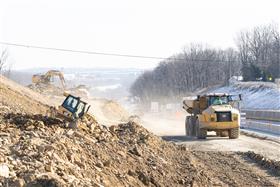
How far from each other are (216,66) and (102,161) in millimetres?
97888

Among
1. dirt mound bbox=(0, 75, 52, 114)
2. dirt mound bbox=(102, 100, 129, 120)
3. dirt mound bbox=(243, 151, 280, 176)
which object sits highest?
dirt mound bbox=(0, 75, 52, 114)

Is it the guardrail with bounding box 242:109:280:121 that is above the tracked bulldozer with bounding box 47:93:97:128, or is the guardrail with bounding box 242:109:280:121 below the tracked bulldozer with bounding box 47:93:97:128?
below

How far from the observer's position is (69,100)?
16.7 meters

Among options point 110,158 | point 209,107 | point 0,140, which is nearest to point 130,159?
point 110,158

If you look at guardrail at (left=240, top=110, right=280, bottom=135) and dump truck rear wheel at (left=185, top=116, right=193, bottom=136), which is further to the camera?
guardrail at (left=240, top=110, right=280, bottom=135)

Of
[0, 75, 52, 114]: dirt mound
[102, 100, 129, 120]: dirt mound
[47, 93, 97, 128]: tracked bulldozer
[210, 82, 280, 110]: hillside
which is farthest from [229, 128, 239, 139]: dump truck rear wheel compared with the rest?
[102, 100, 129, 120]: dirt mound

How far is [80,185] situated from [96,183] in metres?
0.65

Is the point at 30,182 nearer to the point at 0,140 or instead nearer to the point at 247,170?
the point at 0,140

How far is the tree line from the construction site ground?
66.0m

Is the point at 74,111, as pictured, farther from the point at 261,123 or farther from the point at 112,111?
the point at 112,111

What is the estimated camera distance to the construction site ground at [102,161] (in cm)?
849

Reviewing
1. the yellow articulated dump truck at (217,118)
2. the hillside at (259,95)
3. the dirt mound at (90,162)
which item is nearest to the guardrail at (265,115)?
the hillside at (259,95)

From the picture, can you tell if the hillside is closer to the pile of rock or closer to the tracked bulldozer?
the tracked bulldozer

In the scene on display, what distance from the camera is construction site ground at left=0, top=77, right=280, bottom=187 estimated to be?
8492mm
